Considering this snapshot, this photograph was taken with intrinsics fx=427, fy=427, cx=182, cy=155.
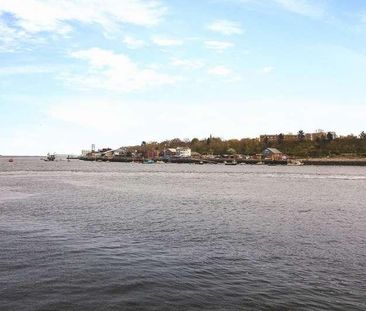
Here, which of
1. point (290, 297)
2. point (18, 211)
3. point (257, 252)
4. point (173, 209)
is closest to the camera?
point (290, 297)

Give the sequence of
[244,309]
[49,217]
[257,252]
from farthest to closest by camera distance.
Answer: [49,217] < [257,252] < [244,309]

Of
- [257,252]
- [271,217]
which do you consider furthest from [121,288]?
[271,217]

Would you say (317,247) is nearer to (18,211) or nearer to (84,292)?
(84,292)

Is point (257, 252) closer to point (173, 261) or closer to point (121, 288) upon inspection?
point (173, 261)

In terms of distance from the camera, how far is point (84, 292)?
17.6 m

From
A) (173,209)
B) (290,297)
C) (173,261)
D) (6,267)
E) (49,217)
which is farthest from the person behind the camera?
(173,209)

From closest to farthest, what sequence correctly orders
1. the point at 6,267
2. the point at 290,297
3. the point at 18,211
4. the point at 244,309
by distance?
1. the point at 244,309
2. the point at 290,297
3. the point at 6,267
4. the point at 18,211

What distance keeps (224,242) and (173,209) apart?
714 inches

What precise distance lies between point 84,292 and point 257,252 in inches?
448

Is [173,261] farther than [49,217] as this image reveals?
No

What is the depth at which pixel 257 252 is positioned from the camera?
82.7 ft

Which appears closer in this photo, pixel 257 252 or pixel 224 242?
pixel 257 252

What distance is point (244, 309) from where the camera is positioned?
52.4 feet

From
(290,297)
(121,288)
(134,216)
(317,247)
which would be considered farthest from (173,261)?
(134,216)
